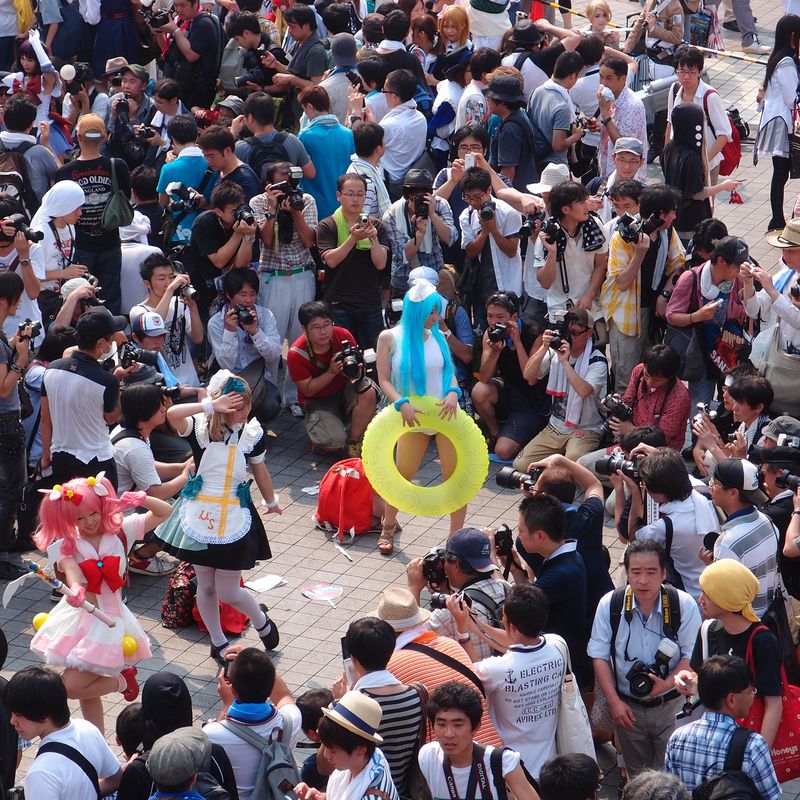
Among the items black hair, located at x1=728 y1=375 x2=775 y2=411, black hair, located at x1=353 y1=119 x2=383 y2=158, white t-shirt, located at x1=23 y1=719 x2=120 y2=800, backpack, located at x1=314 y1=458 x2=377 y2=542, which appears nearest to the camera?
white t-shirt, located at x1=23 y1=719 x2=120 y2=800

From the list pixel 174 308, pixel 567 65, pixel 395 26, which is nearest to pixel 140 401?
pixel 174 308

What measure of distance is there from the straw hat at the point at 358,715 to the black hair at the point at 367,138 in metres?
5.98

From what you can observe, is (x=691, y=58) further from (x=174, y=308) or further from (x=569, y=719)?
(x=569, y=719)

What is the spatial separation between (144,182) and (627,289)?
12.4 ft

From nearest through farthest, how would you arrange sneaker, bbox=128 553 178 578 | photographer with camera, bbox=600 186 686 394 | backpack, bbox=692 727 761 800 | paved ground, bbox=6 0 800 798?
backpack, bbox=692 727 761 800
paved ground, bbox=6 0 800 798
sneaker, bbox=128 553 178 578
photographer with camera, bbox=600 186 686 394

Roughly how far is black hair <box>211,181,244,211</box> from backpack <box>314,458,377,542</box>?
2.14m

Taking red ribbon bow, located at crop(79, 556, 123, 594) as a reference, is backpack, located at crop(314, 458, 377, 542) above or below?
below

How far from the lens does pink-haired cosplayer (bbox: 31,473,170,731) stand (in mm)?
6555

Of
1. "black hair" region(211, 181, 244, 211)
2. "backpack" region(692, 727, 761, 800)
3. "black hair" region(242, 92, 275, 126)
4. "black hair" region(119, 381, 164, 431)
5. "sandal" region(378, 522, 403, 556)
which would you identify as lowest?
"sandal" region(378, 522, 403, 556)

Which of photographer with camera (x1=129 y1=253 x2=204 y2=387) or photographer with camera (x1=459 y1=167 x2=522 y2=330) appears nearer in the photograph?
photographer with camera (x1=129 y1=253 x2=204 y2=387)

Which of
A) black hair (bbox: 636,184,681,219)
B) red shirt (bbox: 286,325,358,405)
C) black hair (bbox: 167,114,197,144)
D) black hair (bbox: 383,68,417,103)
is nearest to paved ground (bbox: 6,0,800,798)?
red shirt (bbox: 286,325,358,405)

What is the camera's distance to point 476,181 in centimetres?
998

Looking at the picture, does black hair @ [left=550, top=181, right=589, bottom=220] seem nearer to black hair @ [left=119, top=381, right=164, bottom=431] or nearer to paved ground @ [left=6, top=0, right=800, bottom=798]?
paved ground @ [left=6, top=0, right=800, bottom=798]

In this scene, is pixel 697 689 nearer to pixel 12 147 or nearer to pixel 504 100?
pixel 504 100
